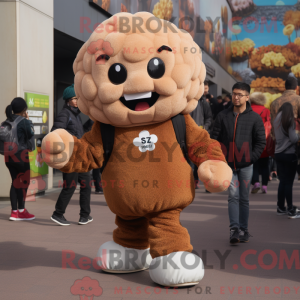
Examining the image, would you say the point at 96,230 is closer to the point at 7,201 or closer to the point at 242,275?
the point at 242,275

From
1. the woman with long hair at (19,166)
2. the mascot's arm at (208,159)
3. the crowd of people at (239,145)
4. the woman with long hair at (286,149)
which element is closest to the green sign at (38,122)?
the crowd of people at (239,145)

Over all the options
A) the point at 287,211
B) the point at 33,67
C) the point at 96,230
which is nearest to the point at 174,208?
the point at 96,230

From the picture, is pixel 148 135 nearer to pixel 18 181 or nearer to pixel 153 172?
pixel 153 172

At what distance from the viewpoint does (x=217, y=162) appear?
13.0 ft

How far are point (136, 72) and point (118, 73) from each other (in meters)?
0.15

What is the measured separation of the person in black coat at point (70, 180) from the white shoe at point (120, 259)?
93.4 inches

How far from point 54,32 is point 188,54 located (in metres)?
7.22

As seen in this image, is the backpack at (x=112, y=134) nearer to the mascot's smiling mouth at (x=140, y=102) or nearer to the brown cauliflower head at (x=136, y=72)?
the brown cauliflower head at (x=136, y=72)

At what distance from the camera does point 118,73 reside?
3.81 m

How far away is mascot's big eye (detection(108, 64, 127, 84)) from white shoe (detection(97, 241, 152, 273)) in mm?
1569

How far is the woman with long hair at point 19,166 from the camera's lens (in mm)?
6973

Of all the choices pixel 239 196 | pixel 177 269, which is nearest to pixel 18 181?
pixel 239 196

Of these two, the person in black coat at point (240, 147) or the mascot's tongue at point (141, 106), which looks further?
the person in black coat at point (240, 147)

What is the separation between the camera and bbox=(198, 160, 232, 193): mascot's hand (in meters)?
3.89
